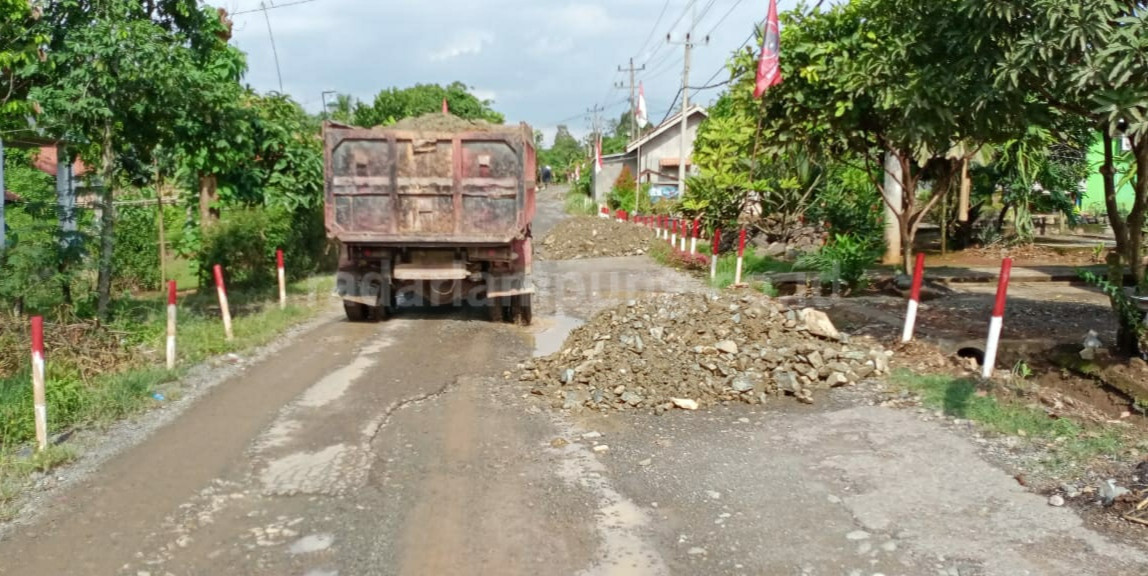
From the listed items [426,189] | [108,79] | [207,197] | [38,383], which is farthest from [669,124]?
[38,383]

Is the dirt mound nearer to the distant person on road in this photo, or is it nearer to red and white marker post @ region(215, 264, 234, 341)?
red and white marker post @ region(215, 264, 234, 341)

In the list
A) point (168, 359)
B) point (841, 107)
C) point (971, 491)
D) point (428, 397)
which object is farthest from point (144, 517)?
point (841, 107)

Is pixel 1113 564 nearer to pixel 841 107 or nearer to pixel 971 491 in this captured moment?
pixel 971 491

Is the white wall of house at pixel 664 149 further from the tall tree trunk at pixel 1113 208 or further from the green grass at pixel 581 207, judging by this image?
the tall tree trunk at pixel 1113 208

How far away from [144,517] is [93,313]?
5.85m

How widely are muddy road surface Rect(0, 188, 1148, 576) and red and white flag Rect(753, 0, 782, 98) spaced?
694cm

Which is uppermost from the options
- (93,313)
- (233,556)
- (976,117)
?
(976,117)

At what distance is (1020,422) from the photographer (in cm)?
643

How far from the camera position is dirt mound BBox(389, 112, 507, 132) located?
1201 centimetres

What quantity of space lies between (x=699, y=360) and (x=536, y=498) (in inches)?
127

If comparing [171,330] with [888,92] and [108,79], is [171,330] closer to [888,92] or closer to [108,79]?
[108,79]

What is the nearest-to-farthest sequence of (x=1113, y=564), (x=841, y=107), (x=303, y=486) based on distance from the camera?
1. (x=1113, y=564)
2. (x=303, y=486)
3. (x=841, y=107)

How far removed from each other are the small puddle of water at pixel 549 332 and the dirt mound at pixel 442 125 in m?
2.74

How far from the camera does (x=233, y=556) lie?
4.59m
